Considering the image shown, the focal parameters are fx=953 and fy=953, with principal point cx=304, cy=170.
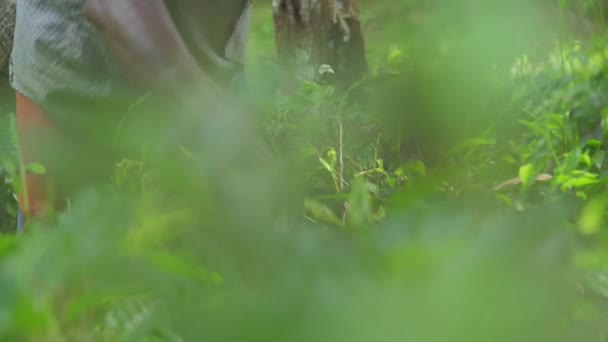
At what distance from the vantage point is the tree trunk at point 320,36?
3.15 meters

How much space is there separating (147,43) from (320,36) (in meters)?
1.91

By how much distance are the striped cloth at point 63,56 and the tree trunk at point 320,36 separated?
44.7 inches

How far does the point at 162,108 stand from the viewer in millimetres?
1068

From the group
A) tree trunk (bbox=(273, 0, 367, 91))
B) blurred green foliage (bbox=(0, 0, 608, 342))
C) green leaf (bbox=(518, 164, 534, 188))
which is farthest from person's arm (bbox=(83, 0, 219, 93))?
tree trunk (bbox=(273, 0, 367, 91))

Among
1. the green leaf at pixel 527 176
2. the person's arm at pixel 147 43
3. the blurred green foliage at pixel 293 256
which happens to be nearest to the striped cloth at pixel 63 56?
the person's arm at pixel 147 43

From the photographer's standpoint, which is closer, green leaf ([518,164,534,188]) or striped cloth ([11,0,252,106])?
green leaf ([518,164,534,188])

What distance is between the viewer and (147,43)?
4.37 feet

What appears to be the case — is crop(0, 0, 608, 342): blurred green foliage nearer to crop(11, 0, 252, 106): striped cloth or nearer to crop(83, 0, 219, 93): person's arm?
crop(83, 0, 219, 93): person's arm

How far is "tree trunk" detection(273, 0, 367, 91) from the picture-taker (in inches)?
124

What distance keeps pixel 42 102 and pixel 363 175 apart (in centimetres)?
95

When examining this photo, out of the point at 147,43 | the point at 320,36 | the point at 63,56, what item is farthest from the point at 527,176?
the point at 320,36

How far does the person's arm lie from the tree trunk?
1.72m

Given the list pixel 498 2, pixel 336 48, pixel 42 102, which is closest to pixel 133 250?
pixel 498 2

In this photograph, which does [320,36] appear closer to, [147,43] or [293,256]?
[147,43]
